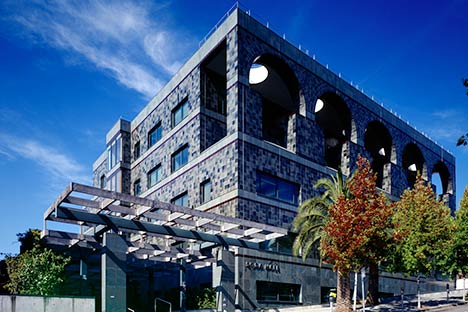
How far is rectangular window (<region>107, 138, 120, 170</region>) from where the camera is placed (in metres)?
59.3

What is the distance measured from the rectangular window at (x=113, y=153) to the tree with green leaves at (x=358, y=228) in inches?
1417

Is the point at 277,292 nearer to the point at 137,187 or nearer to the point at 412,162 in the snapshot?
the point at 137,187

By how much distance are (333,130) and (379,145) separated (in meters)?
8.49

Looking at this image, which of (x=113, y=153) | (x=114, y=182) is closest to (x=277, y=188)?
(x=114, y=182)

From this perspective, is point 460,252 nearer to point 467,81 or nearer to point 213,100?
point 213,100

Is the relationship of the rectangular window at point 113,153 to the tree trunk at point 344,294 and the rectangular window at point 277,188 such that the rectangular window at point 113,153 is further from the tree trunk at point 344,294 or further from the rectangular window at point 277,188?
the tree trunk at point 344,294

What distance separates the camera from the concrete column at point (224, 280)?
31297 mm

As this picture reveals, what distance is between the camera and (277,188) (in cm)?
4075

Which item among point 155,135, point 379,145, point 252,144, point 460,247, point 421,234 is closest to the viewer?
point 421,234

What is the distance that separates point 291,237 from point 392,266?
26.9 ft

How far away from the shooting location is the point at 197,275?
39219 mm

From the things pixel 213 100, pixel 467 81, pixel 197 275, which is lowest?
pixel 197 275

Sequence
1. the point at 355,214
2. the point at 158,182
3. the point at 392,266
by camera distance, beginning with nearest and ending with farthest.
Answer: the point at 355,214 < the point at 392,266 < the point at 158,182

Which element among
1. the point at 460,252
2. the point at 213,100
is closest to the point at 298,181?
the point at 213,100
